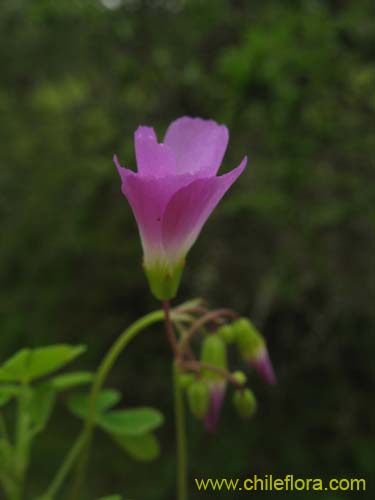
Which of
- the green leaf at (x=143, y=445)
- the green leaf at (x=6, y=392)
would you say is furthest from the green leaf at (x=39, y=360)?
the green leaf at (x=143, y=445)

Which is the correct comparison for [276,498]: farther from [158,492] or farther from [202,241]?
[202,241]

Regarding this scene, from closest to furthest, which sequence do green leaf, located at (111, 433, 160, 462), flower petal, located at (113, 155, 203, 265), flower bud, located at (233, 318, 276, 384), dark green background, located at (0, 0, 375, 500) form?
flower petal, located at (113, 155, 203, 265), flower bud, located at (233, 318, 276, 384), green leaf, located at (111, 433, 160, 462), dark green background, located at (0, 0, 375, 500)

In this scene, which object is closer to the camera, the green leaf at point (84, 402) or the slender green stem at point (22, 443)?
the slender green stem at point (22, 443)

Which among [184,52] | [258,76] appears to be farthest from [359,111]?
[184,52]

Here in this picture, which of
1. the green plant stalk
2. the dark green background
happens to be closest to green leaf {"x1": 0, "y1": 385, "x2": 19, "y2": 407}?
the green plant stalk

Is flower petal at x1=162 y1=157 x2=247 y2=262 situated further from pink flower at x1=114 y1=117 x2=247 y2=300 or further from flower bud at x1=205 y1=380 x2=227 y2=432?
flower bud at x1=205 y1=380 x2=227 y2=432

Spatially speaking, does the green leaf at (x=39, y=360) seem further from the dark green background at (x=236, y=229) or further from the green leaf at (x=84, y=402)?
the dark green background at (x=236, y=229)

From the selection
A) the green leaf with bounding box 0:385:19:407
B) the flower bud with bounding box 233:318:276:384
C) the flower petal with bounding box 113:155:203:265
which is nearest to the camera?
the flower petal with bounding box 113:155:203:265
